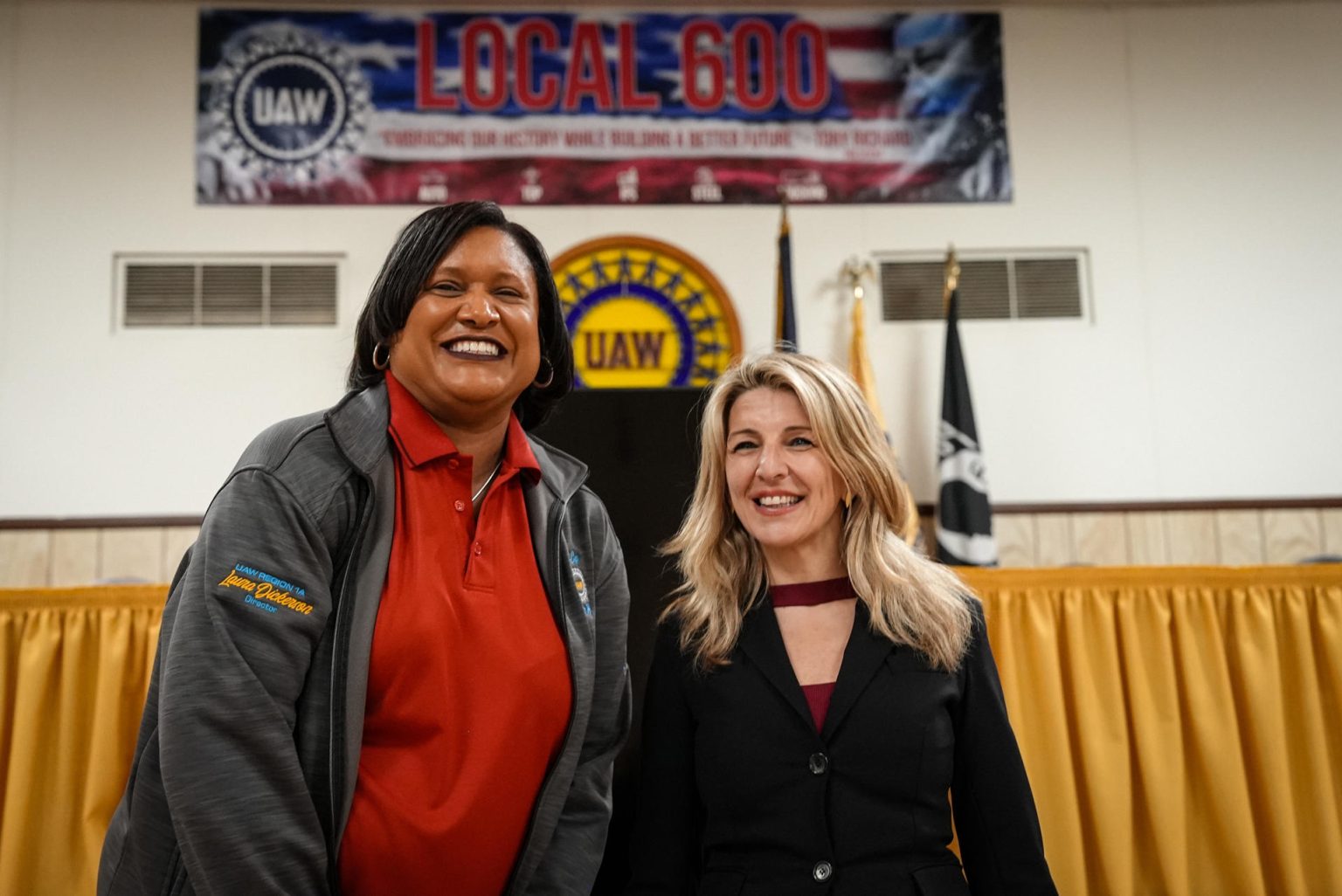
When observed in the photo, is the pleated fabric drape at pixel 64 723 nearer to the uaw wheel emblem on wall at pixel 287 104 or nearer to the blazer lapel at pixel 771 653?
the blazer lapel at pixel 771 653

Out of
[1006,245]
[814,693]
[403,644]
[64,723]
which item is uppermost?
[1006,245]

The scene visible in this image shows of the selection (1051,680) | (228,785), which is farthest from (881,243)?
(228,785)

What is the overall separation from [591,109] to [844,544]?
3.65 metres

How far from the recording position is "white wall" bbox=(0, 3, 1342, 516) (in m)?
4.54

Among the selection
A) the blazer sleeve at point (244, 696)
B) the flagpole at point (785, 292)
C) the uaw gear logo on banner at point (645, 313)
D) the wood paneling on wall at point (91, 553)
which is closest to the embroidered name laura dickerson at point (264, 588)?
the blazer sleeve at point (244, 696)

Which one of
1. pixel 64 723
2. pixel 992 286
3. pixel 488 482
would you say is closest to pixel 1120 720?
pixel 488 482

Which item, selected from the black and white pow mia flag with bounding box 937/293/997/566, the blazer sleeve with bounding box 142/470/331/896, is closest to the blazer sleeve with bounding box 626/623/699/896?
the blazer sleeve with bounding box 142/470/331/896

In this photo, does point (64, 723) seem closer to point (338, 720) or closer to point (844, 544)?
point (338, 720)

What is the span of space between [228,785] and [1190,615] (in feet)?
8.49

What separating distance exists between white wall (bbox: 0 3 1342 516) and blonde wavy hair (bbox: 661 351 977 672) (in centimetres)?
299

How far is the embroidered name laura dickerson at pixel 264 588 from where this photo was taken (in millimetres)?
1175

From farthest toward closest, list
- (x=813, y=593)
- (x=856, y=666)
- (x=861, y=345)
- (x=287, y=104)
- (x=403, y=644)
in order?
(x=287, y=104) → (x=861, y=345) → (x=813, y=593) → (x=856, y=666) → (x=403, y=644)

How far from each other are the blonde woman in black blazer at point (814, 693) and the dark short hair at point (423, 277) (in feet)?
1.17

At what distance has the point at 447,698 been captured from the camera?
125 centimetres
